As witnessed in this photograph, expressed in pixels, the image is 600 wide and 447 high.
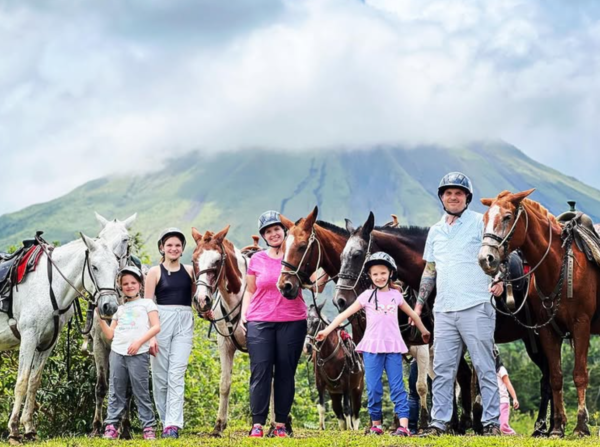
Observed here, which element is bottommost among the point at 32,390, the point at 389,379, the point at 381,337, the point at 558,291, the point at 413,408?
the point at 413,408

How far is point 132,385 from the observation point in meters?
9.89

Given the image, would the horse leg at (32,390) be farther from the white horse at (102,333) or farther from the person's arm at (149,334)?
the person's arm at (149,334)

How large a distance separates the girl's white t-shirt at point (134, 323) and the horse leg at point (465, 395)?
4.45 m

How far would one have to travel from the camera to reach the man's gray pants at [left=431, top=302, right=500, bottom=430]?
8656 mm

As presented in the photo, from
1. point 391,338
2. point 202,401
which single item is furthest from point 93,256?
point 202,401

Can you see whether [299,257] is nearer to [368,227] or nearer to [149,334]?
[368,227]

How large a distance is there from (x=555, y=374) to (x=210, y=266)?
4.70 m

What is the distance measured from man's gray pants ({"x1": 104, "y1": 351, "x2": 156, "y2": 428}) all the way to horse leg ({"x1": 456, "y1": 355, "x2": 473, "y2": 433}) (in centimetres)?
432

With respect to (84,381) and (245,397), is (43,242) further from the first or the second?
(245,397)

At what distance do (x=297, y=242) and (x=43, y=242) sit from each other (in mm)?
4013

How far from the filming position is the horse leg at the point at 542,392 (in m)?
9.95

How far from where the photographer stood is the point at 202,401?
20.1m

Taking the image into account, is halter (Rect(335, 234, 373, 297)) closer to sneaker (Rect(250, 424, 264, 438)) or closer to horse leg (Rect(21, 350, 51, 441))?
sneaker (Rect(250, 424, 264, 438))

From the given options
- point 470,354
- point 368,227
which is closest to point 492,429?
point 470,354
